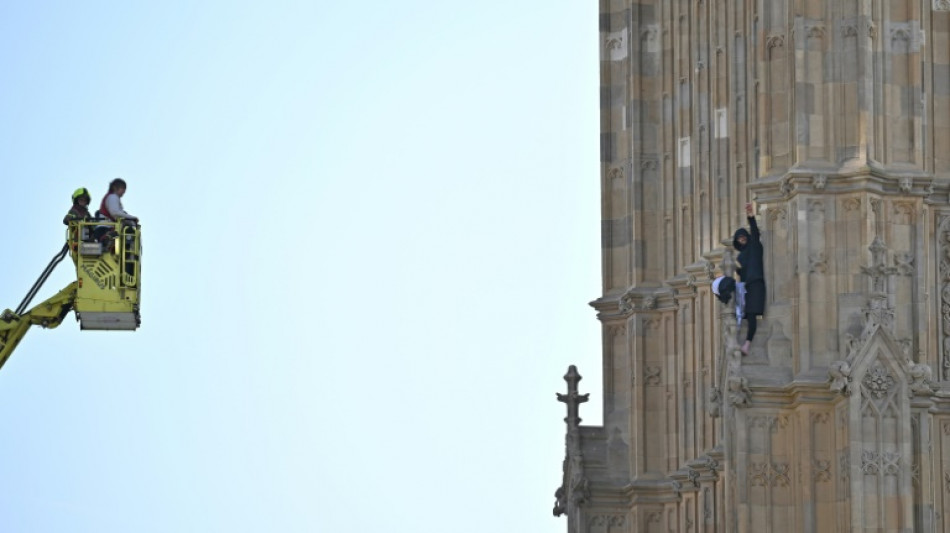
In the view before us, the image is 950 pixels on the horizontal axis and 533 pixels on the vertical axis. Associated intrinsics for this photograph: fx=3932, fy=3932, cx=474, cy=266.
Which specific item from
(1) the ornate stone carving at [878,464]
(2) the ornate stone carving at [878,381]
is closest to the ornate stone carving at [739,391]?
(2) the ornate stone carving at [878,381]

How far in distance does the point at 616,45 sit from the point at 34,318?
1026 inches

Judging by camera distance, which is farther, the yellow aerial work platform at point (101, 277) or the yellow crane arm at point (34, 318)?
the yellow crane arm at point (34, 318)

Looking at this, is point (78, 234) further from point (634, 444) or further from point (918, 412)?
point (634, 444)

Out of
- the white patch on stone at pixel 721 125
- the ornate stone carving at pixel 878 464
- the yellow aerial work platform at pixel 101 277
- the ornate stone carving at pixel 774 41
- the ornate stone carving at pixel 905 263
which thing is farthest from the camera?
the white patch on stone at pixel 721 125

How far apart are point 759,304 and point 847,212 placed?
6.17ft

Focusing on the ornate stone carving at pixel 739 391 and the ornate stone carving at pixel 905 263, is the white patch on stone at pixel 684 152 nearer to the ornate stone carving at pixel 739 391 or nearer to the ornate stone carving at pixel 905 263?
the ornate stone carving at pixel 905 263

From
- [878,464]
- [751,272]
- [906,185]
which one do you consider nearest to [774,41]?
[906,185]

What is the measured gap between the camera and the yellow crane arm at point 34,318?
4563 centimetres

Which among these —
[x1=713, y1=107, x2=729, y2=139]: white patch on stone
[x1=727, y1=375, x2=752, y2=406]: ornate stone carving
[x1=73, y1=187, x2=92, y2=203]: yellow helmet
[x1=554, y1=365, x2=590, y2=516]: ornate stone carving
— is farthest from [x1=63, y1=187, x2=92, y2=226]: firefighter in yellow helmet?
[x1=554, y1=365, x2=590, y2=516]: ornate stone carving

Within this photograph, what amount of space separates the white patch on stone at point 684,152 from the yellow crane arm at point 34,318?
22657 millimetres

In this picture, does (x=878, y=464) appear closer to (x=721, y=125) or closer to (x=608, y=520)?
(x=721, y=125)

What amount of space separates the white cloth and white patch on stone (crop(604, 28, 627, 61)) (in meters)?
25.3

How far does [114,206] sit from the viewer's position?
45750 mm

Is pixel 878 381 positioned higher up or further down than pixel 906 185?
further down
